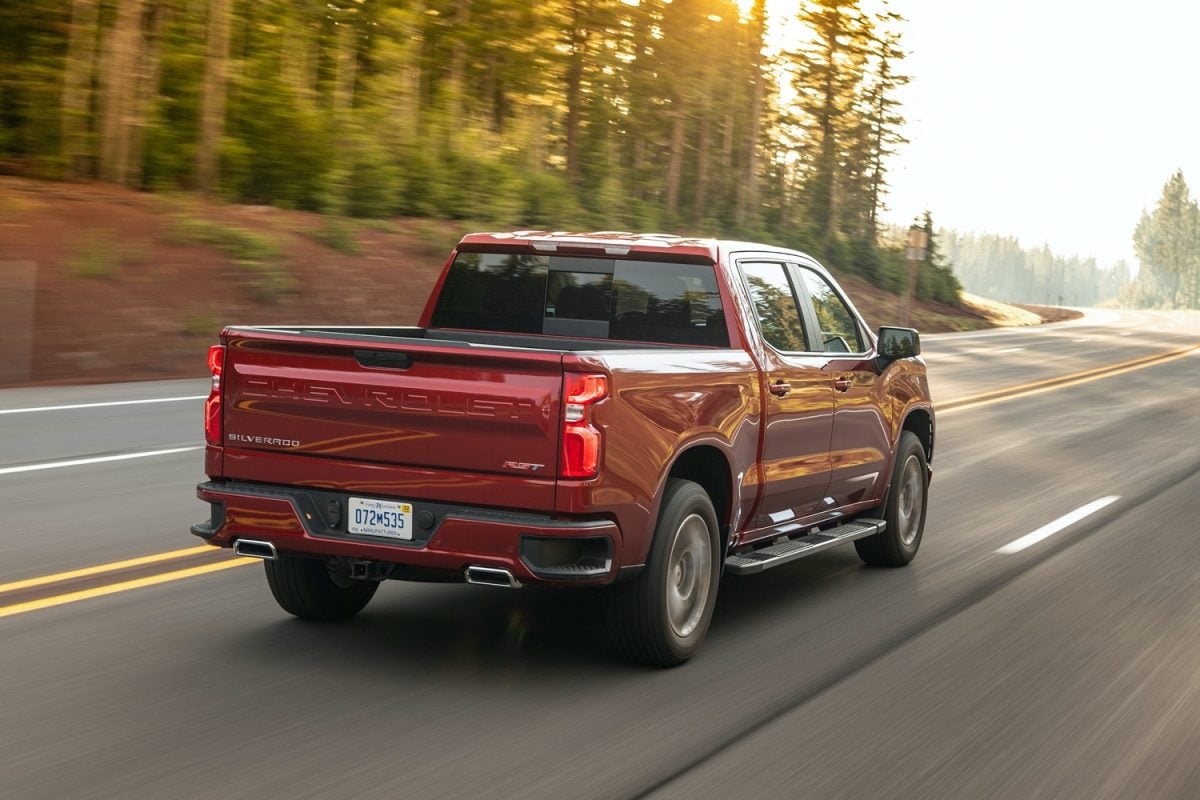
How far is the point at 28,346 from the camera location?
18078mm

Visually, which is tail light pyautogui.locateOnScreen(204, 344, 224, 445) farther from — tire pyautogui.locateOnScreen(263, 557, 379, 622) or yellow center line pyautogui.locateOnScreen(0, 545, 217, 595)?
yellow center line pyautogui.locateOnScreen(0, 545, 217, 595)

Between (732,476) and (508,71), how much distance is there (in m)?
35.4

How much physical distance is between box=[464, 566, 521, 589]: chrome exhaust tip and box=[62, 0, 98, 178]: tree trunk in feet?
66.1

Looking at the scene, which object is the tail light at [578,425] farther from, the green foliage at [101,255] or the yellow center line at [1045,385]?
the green foliage at [101,255]

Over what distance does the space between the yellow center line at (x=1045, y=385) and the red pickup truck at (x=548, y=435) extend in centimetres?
1197

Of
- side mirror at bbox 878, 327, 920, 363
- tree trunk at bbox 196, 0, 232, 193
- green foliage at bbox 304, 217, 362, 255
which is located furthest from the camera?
green foliage at bbox 304, 217, 362, 255

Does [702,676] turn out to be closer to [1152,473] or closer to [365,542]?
[365,542]

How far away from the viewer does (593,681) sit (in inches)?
233

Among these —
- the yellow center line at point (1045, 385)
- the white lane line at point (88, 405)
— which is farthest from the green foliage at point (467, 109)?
the yellow center line at point (1045, 385)

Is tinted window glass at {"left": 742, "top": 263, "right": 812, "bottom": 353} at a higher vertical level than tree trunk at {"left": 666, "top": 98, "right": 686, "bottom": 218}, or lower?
lower

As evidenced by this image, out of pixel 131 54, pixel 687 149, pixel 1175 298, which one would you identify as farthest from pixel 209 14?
pixel 1175 298

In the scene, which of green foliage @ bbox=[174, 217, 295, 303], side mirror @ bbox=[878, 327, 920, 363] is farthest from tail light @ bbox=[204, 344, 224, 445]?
green foliage @ bbox=[174, 217, 295, 303]

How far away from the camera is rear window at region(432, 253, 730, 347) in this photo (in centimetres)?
700

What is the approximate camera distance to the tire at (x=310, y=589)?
6.55 metres
